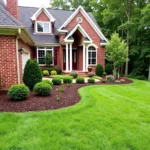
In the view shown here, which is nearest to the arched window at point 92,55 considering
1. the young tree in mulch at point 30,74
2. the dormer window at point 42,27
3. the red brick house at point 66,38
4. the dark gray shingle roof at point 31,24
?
the red brick house at point 66,38

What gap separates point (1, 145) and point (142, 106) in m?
4.56

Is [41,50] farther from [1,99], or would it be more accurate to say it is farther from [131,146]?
[131,146]

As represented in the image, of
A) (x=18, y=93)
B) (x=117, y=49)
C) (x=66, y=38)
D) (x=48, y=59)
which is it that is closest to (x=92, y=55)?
(x=66, y=38)

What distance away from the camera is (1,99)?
5871mm

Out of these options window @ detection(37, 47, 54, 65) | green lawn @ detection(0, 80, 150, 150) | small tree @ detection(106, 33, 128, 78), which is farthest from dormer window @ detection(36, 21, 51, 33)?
green lawn @ detection(0, 80, 150, 150)

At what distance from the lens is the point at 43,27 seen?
17031 millimetres

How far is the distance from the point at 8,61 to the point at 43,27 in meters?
11.1

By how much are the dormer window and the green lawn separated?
13.8 metres

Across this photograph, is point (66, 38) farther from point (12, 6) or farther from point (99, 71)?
point (12, 6)

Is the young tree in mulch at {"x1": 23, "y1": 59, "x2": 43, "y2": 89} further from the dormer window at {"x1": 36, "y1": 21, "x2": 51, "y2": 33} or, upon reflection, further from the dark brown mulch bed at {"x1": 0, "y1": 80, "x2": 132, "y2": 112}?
the dormer window at {"x1": 36, "y1": 21, "x2": 51, "y2": 33}

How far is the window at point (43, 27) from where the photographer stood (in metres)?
16.9

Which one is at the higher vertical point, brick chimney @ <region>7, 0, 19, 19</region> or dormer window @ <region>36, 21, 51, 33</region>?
dormer window @ <region>36, 21, 51, 33</region>

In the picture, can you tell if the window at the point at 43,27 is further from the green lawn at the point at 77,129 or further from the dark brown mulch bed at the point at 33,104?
the green lawn at the point at 77,129

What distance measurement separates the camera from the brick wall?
6816 millimetres
